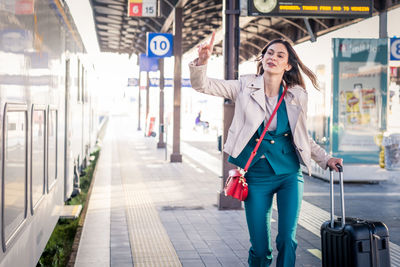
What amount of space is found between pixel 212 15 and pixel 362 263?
1438 cm

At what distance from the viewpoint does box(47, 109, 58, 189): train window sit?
4480mm

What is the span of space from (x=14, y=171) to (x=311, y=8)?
5.69 metres

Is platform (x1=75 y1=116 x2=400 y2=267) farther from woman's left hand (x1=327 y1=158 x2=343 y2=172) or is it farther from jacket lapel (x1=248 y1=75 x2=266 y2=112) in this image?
jacket lapel (x1=248 y1=75 x2=266 y2=112)

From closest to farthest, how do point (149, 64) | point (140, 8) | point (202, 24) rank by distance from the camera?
point (140, 8), point (202, 24), point (149, 64)

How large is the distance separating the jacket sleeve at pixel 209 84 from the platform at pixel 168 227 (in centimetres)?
213

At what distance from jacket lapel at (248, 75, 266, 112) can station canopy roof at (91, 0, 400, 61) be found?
8.49m

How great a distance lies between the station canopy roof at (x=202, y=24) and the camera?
47.9 feet

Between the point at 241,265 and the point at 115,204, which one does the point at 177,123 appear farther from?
the point at 241,265

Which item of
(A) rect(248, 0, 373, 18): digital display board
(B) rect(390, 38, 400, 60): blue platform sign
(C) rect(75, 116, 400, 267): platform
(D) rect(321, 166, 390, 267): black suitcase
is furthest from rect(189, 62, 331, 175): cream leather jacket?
(B) rect(390, 38, 400, 60): blue platform sign

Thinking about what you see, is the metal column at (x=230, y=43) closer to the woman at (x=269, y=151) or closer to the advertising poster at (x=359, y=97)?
the advertising poster at (x=359, y=97)

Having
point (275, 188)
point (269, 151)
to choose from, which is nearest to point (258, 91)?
point (269, 151)

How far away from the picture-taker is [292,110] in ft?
11.0

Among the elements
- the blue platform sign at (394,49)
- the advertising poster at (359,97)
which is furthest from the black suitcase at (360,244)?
the blue platform sign at (394,49)

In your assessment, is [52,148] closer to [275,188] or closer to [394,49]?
[275,188]
